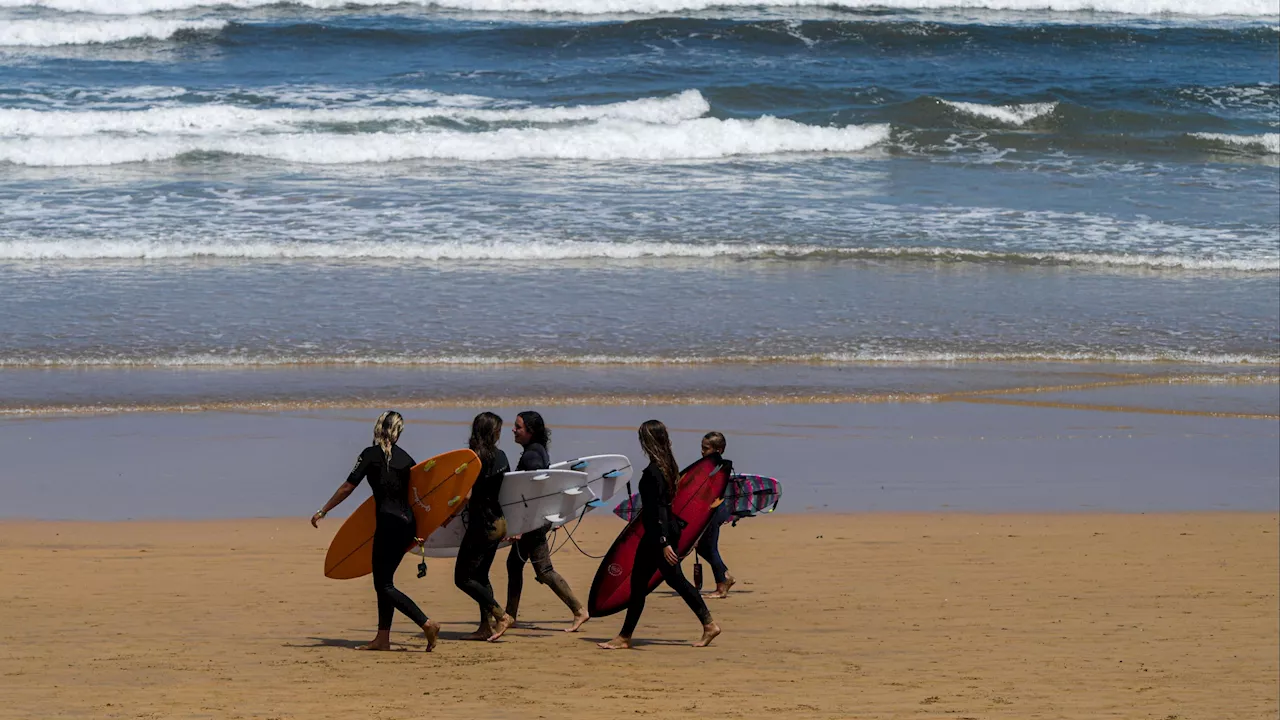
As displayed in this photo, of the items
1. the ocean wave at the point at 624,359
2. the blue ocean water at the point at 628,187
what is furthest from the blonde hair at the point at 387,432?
the ocean wave at the point at 624,359

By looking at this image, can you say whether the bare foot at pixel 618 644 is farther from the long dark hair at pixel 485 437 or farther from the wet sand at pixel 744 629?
the long dark hair at pixel 485 437

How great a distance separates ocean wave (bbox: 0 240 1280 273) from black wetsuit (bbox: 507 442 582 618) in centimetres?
929

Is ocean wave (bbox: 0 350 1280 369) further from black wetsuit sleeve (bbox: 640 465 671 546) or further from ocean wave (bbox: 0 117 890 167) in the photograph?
ocean wave (bbox: 0 117 890 167)

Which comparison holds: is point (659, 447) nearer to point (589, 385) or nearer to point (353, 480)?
point (353, 480)

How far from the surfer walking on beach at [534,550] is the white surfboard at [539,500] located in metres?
0.09

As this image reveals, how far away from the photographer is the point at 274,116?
79.0 feet

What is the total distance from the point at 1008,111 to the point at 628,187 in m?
9.34

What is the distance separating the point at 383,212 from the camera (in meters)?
18.2

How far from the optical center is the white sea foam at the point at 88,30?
96.7ft

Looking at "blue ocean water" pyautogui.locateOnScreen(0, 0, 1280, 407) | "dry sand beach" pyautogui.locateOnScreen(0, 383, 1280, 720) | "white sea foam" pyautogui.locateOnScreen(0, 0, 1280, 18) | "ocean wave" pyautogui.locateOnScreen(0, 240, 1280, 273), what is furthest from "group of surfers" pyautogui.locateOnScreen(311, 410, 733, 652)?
"white sea foam" pyautogui.locateOnScreen(0, 0, 1280, 18)

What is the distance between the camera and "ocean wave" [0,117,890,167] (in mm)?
21297

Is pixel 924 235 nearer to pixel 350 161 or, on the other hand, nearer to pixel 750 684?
pixel 350 161

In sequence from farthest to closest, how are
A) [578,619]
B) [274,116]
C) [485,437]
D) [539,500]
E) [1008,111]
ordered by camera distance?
1. [1008,111]
2. [274,116]
3. [578,619]
4. [539,500]
5. [485,437]

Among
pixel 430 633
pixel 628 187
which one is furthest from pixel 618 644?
pixel 628 187
